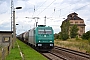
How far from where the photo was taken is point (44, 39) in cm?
3020

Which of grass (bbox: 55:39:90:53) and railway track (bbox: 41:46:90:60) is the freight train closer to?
railway track (bbox: 41:46:90:60)

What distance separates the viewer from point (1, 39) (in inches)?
1831

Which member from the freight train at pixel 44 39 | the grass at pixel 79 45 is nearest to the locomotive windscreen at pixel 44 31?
the freight train at pixel 44 39

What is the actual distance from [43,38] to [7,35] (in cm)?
1825

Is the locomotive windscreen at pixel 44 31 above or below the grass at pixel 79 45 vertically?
above

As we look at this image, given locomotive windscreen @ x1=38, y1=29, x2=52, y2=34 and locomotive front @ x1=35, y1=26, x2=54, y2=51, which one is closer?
locomotive front @ x1=35, y1=26, x2=54, y2=51

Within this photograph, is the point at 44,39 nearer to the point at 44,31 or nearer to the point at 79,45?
the point at 44,31

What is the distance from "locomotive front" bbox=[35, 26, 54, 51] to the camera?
30000mm

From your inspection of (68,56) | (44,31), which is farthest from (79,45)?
(68,56)

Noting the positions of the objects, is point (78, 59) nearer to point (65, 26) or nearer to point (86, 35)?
point (86, 35)

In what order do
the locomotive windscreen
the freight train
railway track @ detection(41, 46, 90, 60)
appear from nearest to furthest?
railway track @ detection(41, 46, 90, 60) → the freight train → the locomotive windscreen

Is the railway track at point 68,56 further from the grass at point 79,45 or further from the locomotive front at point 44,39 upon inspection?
the grass at point 79,45

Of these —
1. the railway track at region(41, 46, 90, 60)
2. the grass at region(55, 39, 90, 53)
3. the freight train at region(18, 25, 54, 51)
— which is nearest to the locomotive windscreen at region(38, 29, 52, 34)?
the freight train at region(18, 25, 54, 51)

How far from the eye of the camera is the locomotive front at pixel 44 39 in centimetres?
3000
